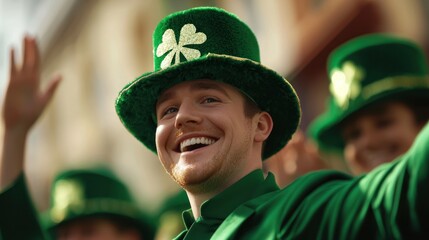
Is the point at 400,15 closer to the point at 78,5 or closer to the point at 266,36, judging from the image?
the point at 266,36

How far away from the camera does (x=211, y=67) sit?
3148mm

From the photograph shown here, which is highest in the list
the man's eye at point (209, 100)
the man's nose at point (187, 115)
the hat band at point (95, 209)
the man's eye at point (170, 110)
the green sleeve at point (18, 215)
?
the man's eye at point (209, 100)

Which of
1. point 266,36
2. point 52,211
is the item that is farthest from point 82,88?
point 52,211

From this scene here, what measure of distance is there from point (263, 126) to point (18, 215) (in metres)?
1.37

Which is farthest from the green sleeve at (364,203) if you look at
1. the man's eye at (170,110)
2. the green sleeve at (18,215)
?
the green sleeve at (18,215)

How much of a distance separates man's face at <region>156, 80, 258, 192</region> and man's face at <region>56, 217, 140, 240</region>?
8.05 feet

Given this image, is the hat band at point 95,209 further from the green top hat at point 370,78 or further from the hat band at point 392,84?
the hat band at point 392,84

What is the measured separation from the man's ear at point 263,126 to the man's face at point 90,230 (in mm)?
2463

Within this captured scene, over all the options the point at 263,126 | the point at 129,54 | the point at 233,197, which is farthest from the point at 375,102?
the point at 129,54

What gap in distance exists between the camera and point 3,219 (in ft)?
13.2

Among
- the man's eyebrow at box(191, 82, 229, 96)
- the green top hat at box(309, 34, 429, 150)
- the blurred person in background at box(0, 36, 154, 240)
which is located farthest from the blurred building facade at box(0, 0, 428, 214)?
the man's eyebrow at box(191, 82, 229, 96)

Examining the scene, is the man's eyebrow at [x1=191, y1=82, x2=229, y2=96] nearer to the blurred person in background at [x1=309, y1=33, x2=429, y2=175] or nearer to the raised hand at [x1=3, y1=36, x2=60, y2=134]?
the raised hand at [x1=3, y1=36, x2=60, y2=134]

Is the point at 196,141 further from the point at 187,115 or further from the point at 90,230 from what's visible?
the point at 90,230

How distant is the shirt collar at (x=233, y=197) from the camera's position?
3.01m
